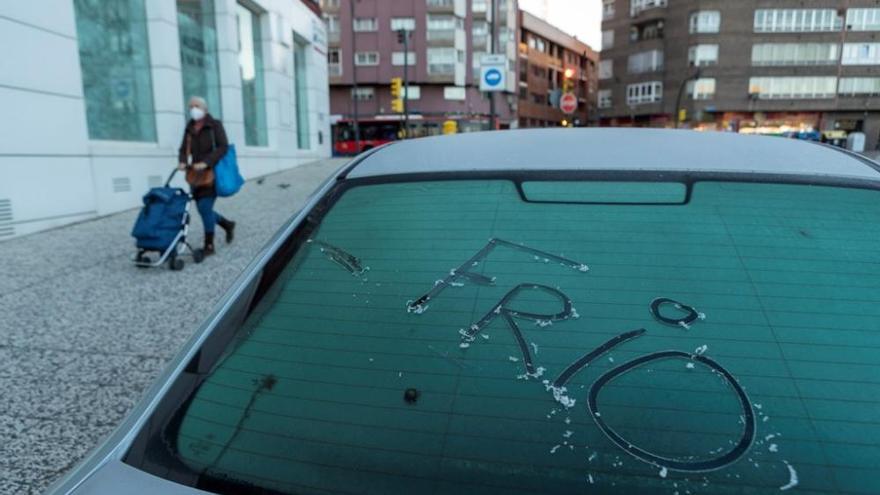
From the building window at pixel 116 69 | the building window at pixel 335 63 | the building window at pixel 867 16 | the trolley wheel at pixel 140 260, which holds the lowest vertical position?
the trolley wheel at pixel 140 260

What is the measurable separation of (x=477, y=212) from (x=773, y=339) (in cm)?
77

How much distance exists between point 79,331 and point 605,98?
64.8 metres

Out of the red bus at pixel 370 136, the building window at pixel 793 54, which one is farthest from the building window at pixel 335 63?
the building window at pixel 793 54

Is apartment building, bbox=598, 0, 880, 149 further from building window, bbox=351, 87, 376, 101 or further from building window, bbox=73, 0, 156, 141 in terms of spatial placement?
building window, bbox=73, 0, 156, 141

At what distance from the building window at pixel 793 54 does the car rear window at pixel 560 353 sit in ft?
197

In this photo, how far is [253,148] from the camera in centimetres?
1636

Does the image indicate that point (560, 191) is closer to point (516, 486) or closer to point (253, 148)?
point (516, 486)

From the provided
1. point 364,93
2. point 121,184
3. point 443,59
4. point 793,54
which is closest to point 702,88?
point 793,54

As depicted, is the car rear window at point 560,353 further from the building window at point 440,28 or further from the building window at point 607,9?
the building window at point 607,9

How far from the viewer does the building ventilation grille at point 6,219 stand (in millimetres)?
7328

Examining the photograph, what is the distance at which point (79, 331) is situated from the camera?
430 centimetres

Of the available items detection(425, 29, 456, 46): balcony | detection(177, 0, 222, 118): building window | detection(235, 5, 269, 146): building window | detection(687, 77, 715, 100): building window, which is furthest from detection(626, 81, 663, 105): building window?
detection(177, 0, 222, 118): building window

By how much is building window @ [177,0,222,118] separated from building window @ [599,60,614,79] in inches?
2191

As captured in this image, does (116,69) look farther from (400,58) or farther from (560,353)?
(400,58)
